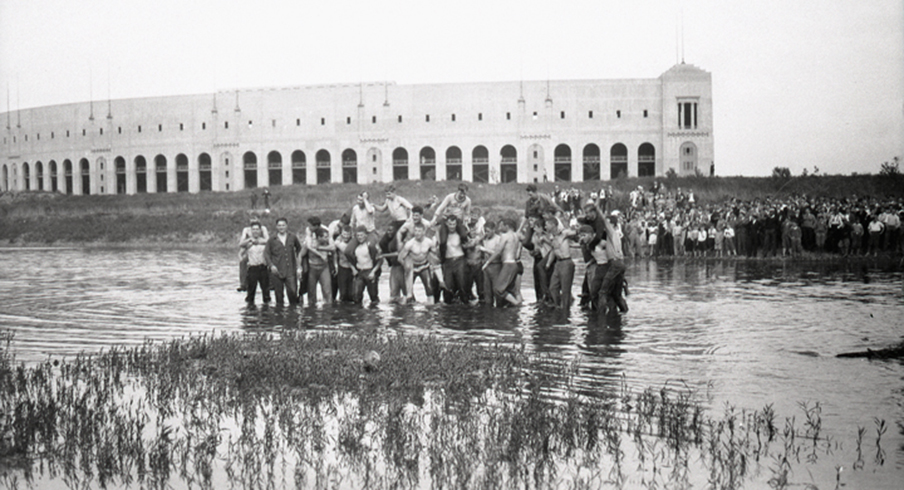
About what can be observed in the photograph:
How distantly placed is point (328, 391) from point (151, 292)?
11968 mm

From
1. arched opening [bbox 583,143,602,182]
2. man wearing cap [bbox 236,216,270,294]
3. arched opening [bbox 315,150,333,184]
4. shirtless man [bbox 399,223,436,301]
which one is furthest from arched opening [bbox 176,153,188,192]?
shirtless man [bbox 399,223,436,301]

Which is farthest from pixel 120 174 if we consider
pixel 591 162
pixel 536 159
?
pixel 591 162

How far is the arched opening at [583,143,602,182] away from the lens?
71.9 m

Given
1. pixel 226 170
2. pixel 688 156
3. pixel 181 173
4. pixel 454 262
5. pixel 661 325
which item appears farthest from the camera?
pixel 181 173

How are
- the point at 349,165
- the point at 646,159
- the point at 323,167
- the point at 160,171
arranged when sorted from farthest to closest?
the point at 160,171 → the point at 323,167 → the point at 349,165 → the point at 646,159

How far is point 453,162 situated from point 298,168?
1372 centimetres

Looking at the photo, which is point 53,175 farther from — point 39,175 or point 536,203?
point 536,203

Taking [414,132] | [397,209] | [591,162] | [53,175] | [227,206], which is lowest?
[397,209]

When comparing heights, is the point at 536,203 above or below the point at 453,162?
below

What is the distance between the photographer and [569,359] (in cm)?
940

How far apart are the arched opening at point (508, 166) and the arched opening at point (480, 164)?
1.18 m

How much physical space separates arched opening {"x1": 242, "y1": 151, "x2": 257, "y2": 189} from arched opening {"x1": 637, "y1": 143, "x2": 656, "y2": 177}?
33.1 meters

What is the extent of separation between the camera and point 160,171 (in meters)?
80.6

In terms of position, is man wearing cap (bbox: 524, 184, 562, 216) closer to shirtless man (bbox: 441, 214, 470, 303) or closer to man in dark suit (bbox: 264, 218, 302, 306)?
shirtless man (bbox: 441, 214, 470, 303)
